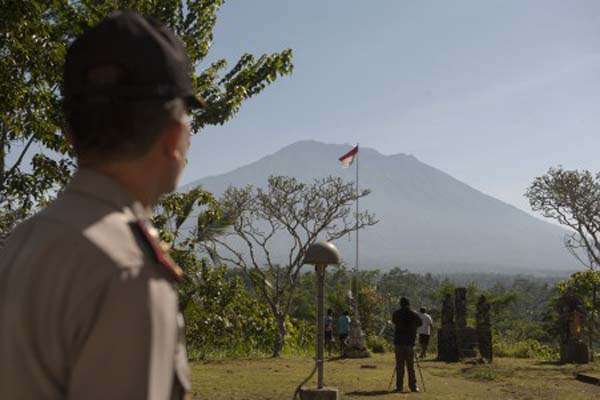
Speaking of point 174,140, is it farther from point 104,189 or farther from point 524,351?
point 524,351

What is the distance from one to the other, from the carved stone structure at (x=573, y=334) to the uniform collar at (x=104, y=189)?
2288cm

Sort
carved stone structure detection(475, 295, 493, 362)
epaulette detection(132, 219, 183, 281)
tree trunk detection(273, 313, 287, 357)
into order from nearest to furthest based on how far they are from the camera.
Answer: epaulette detection(132, 219, 183, 281) → carved stone structure detection(475, 295, 493, 362) → tree trunk detection(273, 313, 287, 357)

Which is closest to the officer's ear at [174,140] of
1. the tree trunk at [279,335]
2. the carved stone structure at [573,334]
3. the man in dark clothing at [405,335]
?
the man in dark clothing at [405,335]

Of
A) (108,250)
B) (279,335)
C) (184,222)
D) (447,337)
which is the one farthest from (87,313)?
(447,337)

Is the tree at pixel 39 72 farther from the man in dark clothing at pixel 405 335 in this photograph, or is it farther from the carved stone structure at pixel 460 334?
the carved stone structure at pixel 460 334

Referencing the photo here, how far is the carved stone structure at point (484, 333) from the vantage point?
73.0ft

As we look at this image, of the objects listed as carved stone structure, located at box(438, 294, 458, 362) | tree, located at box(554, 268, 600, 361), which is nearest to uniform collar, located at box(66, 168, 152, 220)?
carved stone structure, located at box(438, 294, 458, 362)

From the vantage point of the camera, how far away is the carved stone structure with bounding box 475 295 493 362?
73.0 feet

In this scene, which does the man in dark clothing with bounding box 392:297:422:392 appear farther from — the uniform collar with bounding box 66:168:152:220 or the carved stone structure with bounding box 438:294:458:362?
the uniform collar with bounding box 66:168:152:220

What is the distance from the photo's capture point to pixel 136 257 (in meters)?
1.06

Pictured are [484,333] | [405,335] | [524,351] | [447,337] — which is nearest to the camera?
[405,335]

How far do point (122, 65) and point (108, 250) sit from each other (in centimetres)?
36

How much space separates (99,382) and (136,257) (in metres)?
0.21

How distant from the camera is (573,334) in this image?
71.5ft
